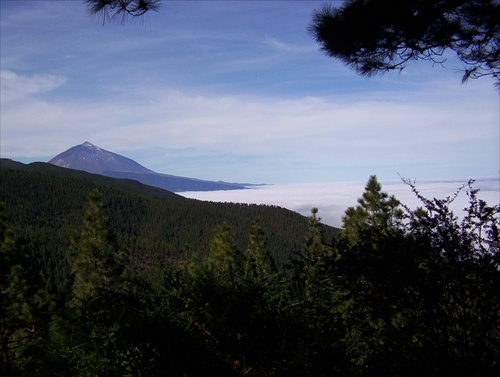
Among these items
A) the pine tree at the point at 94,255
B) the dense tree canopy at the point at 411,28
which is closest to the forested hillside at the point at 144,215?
the pine tree at the point at 94,255

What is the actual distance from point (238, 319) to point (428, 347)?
1.93 meters

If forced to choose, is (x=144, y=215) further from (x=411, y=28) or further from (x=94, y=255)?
(x=411, y=28)

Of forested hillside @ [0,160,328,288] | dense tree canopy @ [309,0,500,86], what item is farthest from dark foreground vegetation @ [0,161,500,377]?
forested hillside @ [0,160,328,288]

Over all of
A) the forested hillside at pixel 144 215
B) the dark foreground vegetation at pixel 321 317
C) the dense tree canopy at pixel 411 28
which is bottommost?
the forested hillside at pixel 144 215

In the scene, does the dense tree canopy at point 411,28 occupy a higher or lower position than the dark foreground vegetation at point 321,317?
higher

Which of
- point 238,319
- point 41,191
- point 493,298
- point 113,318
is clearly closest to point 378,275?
point 493,298

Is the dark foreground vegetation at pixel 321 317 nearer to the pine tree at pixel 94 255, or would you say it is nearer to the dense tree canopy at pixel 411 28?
the dense tree canopy at pixel 411 28

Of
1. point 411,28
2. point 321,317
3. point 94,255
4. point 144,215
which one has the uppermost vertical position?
point 411,28

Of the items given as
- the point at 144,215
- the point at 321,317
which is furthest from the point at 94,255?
the point at 144,215

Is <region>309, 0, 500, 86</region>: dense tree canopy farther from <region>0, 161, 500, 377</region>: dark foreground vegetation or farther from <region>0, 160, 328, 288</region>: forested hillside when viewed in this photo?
<region>0, 160, 328, 288</region>: forested hillside

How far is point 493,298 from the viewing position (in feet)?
11.1

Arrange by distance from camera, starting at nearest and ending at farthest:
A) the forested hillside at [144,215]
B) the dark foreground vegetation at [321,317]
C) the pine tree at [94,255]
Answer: the dark foreground vegetation at [321,317] → the pine tree at [94,255] → the forested hillside at [144,215]

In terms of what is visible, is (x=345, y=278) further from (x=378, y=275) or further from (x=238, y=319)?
(x=238, y=319)

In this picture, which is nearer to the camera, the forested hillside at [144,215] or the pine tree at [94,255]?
the pine tree at [94,255]
